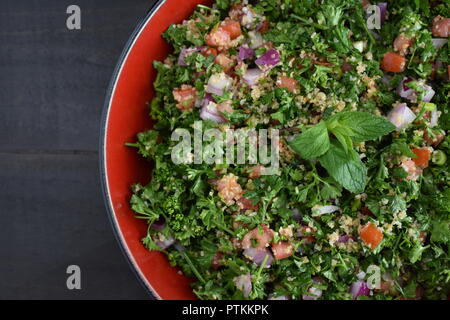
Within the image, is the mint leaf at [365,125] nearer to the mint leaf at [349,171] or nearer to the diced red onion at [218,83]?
the mint leaf at [349,171]

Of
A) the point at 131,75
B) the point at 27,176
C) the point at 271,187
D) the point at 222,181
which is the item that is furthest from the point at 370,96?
the point at 27,176

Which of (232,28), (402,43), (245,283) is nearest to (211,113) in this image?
(232,28)

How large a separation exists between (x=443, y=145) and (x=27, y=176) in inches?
82.4

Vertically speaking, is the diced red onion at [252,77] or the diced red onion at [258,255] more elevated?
the diced red onion at [252,77]

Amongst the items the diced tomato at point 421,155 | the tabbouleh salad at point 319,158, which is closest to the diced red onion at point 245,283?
the tabbouleh salad at point 319,158

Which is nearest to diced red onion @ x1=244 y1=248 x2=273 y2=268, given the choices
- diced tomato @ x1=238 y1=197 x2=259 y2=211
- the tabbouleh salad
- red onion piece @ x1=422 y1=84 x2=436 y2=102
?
the tabbouleh salad

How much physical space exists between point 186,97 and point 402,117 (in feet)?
2.80

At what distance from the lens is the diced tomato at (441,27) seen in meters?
2.09

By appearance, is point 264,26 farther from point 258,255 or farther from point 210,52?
point 258,255

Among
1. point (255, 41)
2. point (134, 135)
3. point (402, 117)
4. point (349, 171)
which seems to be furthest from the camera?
point (134, 135)

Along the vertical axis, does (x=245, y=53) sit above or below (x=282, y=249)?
above

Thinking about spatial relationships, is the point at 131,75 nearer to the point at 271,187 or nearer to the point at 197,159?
the point at 197,159

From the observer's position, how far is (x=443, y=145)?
205cm

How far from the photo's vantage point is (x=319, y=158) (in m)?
1.97
